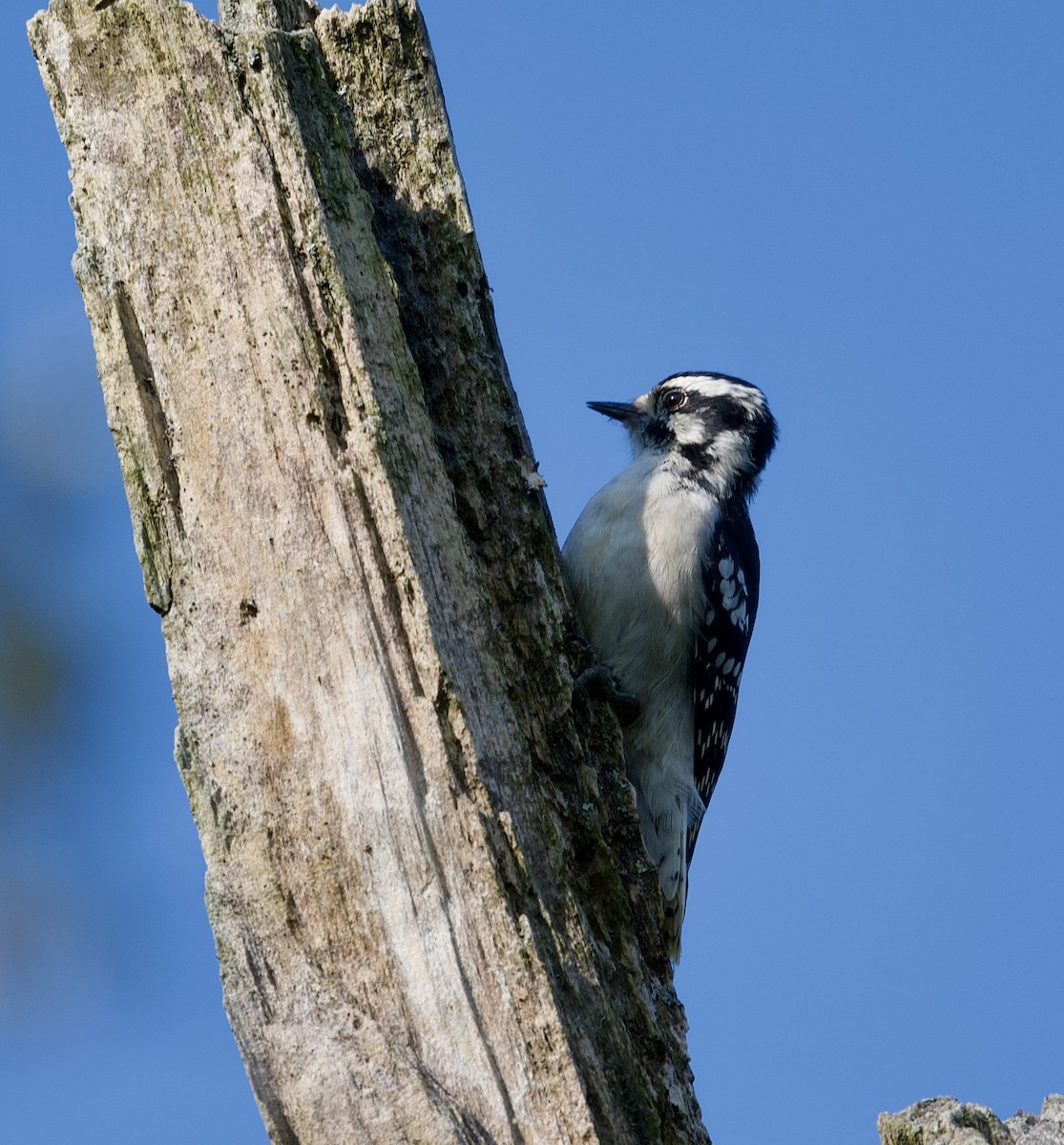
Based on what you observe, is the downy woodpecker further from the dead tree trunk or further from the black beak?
the dead tree trunk

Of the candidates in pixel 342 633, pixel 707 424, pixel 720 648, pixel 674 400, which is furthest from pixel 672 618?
pixel 342 633

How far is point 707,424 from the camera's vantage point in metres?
6.51

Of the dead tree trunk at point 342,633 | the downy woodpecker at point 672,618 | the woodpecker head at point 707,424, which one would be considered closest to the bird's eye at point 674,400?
the woodpecker head at point 707,424

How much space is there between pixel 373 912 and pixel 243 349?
1.46m

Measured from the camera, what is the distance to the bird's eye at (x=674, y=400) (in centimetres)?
657

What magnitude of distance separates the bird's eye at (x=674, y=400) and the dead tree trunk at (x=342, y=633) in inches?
97.0

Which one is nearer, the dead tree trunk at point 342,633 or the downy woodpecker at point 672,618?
the dead tree trunk at point 342,633

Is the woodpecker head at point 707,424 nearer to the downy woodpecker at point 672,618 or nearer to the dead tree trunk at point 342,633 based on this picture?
the downy woodpecker at point 672,618

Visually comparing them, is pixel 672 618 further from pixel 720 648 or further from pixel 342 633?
pixel 342 633

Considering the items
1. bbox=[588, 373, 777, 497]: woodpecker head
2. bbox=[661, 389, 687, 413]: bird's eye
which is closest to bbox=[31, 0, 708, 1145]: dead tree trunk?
bbox=[588, 373, 777, 497]: woodpecker head

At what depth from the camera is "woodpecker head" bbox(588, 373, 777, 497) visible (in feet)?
21.0

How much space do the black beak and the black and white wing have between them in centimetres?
91

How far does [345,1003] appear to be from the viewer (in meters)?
3.13

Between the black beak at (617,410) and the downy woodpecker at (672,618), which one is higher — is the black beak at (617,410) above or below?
above
